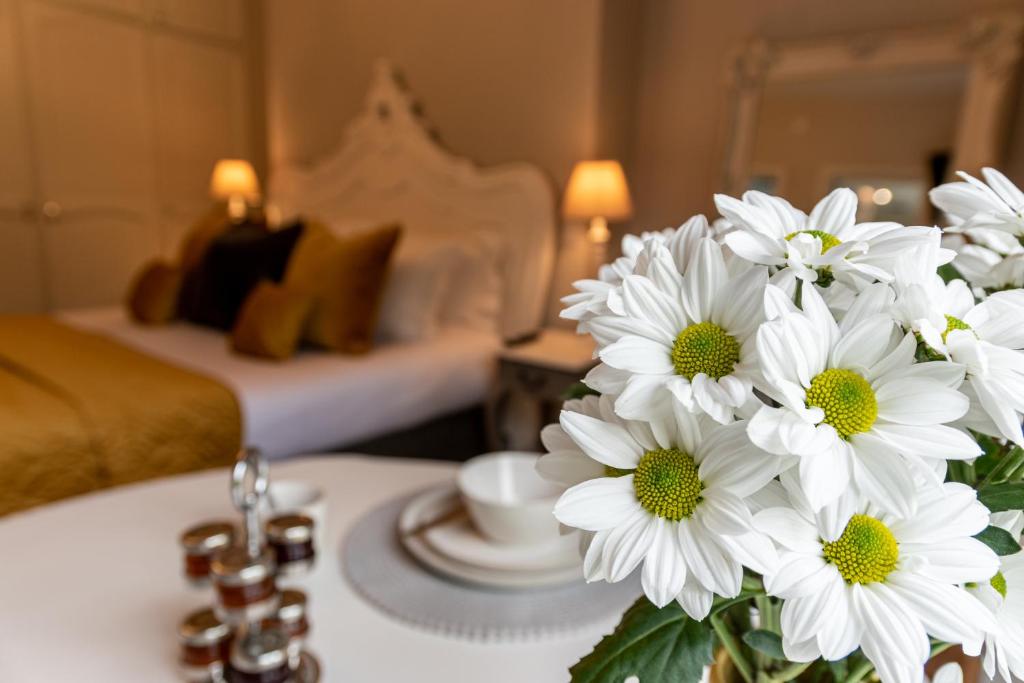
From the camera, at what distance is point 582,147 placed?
3.04m

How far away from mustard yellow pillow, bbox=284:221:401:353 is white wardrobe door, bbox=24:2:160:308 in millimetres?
2271

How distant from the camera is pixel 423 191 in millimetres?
3494

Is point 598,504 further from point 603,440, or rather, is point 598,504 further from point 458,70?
point 458,70

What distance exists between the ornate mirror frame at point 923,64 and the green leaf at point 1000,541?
90.9 inches

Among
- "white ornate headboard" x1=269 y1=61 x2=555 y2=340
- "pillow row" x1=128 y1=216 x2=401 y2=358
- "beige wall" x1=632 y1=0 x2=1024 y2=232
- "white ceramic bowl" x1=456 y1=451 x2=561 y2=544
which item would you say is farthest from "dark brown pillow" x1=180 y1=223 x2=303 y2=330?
"white ceramic bowl" x1=456 y1=451 x2=561 y2=544

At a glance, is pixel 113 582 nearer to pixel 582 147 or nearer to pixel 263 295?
pixel 263 295

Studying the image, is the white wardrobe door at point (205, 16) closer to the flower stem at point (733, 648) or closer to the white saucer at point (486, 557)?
the white saucer at point (486, 557)

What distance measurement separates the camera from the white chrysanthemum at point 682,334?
36cm

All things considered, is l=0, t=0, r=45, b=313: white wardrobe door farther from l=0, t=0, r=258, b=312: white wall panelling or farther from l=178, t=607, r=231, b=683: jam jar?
l=178, t=607, r=231, b=683: jam jar

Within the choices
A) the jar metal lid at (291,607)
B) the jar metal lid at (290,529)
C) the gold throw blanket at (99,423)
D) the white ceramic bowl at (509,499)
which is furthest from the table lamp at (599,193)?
the jar metal lid at (291,607)

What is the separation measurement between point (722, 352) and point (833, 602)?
132mm

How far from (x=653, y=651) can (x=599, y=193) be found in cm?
248

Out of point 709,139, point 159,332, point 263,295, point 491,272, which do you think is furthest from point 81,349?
point 709,139

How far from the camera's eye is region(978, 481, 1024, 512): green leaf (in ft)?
1.26
